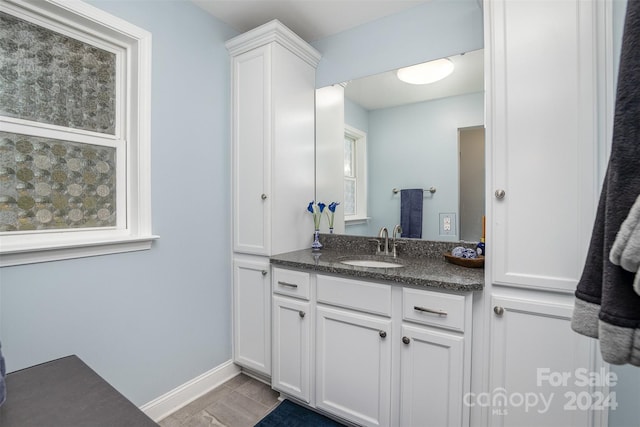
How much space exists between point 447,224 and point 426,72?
3.25 ft

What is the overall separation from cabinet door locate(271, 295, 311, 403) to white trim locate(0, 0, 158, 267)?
876 millimetres

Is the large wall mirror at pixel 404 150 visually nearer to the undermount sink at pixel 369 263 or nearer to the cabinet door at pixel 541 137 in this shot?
the undermount sink at pixel 369 263

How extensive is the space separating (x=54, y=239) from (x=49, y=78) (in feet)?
2.54

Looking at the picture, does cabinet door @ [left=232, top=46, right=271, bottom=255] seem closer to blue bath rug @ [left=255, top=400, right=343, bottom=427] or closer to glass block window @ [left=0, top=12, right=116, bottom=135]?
glass block window @ [left=0, top=12, right=116, bottom=135]

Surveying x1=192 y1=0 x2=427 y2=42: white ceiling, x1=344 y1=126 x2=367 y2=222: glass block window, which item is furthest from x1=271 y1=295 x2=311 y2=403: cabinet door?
x1=192 y1=0 x2=427 y2=42: white ceiling

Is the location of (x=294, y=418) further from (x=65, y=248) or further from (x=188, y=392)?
(x=65, y=248)

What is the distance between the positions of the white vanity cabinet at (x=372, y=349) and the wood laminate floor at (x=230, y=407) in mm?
151

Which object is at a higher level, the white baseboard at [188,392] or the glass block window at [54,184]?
the glass block window at [54,184]

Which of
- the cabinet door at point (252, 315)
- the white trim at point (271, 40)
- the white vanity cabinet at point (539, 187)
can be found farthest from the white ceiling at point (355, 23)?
the cabinet door at point (252, 315)

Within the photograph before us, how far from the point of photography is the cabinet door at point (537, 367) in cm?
121

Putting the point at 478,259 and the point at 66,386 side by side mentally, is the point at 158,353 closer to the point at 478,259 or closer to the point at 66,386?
the point at 66,386

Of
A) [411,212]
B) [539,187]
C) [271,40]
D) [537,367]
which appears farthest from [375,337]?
[271,40]

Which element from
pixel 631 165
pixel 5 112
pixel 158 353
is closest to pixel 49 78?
pixel 5 112

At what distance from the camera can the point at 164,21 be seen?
180cm
